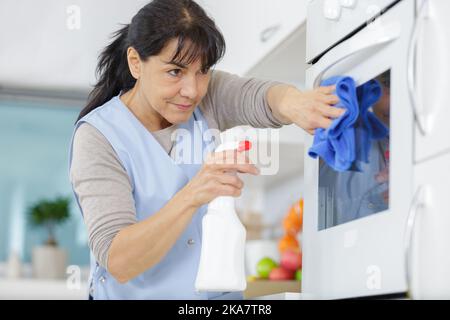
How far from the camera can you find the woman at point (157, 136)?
1.08m

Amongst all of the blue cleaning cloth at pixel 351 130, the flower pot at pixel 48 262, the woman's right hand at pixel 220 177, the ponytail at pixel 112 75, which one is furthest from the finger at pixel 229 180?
the flower pot at pixel 48 262

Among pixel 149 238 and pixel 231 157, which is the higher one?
pixel 231 157

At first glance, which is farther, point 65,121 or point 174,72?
point 65,121

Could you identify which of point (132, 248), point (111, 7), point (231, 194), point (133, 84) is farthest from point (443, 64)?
point (111, 7)

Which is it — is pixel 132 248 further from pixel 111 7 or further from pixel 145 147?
pixel 111 7

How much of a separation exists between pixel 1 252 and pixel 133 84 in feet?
7.82

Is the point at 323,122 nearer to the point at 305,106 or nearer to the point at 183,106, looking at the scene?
the point at 305,106

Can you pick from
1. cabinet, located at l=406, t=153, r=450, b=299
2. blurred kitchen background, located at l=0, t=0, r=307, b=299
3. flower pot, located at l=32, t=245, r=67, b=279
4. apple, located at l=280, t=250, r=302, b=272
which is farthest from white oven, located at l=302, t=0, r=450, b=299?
flower pot, located at l=32, t=245, r=67, b=279

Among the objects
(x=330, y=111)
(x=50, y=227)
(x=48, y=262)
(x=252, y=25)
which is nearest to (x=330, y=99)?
(x=330, y=111)

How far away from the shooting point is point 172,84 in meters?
1.15

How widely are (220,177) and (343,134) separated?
0.60 feet

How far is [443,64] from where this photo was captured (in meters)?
0.84

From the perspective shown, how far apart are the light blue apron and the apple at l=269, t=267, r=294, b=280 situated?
79cm

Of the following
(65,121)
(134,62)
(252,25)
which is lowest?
(134,62)
